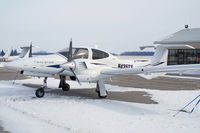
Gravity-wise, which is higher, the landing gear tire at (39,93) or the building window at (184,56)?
the building window at (184,56)

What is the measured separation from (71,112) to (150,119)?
2.79 m

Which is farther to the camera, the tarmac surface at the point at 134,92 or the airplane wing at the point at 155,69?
the tarmac surface at the point at 134,92

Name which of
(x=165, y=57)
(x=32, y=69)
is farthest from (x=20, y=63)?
(x=165, y=57)

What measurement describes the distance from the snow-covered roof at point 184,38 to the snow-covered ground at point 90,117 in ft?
104

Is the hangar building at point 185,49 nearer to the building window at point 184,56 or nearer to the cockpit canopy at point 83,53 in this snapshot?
the building window at point 184,56

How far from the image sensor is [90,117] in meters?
7.12

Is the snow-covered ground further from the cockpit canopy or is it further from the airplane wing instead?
the cockpit canopy

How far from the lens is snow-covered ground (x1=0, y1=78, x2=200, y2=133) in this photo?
600 centimetres

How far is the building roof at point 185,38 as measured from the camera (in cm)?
3856

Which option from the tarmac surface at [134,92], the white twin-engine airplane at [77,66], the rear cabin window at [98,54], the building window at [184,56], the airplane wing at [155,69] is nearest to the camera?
the airplane wing at [155,69]

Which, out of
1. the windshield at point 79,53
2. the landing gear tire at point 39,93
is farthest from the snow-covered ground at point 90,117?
the windshield at point 79,53

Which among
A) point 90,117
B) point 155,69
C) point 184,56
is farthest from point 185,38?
point 90,117

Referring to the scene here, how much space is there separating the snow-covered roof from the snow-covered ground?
3179 cm

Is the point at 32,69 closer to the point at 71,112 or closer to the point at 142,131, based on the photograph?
the point at 71,112
